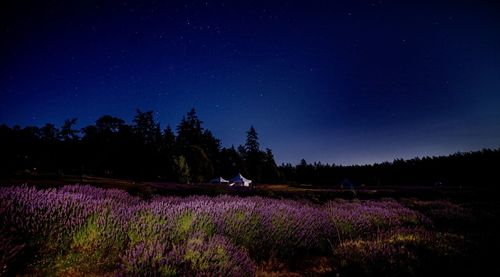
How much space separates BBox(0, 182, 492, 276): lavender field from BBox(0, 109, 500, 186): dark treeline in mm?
37988

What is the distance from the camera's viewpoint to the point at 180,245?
300 cm

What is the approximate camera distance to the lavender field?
2.46 meters

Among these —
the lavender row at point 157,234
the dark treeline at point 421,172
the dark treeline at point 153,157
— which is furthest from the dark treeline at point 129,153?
the lavender row at point 157,234

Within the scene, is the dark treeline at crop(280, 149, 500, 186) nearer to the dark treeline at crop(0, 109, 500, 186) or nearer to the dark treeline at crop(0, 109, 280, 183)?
the dark treeline at crop(0, 109, 500, 186)

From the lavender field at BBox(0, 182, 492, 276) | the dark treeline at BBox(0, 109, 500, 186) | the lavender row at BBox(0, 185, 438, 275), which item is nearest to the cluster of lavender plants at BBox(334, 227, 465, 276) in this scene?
the lavender field at BBox(0, 182, 492, 276)

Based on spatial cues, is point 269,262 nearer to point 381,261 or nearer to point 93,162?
point 381,261

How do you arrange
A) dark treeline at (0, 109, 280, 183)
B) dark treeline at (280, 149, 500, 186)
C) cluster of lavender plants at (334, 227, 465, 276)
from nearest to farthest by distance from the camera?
1. cluster of lavender plants at (334, 227, 465, 276)
2. dark treeline at (0, 109, 280, 183)
3. dark treeline at (280, 149, 500, 186)

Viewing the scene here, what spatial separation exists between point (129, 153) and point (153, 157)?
681cm

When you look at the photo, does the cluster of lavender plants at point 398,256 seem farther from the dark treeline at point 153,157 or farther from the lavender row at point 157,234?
the dark treeline at point 153,157

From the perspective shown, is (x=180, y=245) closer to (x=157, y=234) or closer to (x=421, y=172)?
(x=157, y=234)

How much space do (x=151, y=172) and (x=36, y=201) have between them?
54.4 m

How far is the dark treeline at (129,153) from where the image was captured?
2098 inches

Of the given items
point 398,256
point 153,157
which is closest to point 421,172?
point 153,157

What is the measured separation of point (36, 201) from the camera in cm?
304
